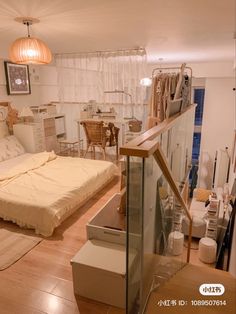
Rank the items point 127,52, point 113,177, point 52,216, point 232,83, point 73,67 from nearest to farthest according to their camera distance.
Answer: point 52,216
point 113,177
point 127,52
point 73,67
point 232,83

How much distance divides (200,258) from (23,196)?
2286 mm

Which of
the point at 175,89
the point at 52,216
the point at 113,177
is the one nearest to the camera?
the point at 52,216

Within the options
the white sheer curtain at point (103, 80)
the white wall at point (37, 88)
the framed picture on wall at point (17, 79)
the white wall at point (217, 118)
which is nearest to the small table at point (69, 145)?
the white sheer curtain at point (103, 80)

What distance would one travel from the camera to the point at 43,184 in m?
3.07

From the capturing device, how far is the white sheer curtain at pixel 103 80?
4703 millimetres

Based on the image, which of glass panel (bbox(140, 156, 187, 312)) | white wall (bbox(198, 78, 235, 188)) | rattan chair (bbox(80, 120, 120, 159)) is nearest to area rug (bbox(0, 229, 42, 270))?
glass panel (bbox(140, 156, 187, 312))

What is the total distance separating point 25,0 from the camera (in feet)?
6.36

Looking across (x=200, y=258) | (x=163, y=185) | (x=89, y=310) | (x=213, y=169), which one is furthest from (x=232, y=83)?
(x=89, y=310)

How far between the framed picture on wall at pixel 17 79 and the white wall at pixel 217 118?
14.3ft

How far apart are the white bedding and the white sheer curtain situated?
5.64 feet

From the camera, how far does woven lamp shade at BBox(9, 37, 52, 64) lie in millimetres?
2350

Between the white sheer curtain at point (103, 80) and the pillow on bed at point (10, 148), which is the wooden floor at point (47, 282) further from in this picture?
the white sheer curtain at point (103, 80)

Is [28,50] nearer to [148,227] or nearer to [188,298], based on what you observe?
[148,227]

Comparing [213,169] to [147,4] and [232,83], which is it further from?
[147,4]
